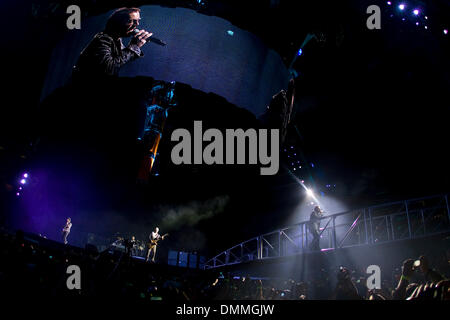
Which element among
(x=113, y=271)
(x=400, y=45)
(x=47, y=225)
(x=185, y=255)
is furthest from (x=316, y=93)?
(x=47, y=225)

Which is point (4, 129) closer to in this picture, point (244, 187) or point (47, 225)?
point (47, 225)

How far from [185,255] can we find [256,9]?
1676cm

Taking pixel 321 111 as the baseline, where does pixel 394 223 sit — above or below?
below

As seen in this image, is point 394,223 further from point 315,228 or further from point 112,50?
point 112,50

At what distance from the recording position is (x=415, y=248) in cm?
909

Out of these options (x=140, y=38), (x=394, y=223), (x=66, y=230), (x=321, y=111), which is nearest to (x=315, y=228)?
(x=394, y=223)

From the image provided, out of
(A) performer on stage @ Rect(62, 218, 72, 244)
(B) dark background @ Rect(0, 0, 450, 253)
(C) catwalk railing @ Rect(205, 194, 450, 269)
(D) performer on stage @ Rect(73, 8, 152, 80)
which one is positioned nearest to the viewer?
(D) performer on stage @ Rect(73, 8, 152, 80)

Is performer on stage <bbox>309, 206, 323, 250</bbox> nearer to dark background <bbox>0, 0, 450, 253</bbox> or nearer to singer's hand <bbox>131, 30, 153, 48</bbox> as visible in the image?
dark background <bbox>0, 0, 450, 253</bbox>

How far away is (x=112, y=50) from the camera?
2.59 meters

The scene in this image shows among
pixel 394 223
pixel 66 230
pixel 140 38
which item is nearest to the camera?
pixel 140 38


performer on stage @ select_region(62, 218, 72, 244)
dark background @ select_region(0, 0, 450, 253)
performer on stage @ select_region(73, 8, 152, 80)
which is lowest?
performer on stage @ select_region(73, 8, 152, 80)

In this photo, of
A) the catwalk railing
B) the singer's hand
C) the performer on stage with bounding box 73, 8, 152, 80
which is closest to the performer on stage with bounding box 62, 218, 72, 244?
the catwalk railing

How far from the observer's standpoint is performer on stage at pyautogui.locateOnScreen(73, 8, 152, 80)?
8.30ft

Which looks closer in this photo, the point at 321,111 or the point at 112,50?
the point at 112,50
